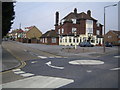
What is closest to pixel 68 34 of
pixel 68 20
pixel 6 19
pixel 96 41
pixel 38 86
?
pixel 68 20

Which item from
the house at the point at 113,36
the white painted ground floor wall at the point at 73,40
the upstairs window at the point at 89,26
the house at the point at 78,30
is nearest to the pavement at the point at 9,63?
the white painted ground floor wall at the point at 73,40

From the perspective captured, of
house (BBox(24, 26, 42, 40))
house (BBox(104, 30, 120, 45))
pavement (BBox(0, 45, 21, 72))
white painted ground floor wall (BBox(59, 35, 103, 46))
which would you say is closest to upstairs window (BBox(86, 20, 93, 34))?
white painted ground floor wall (BBox(59, 35, 103, 46))

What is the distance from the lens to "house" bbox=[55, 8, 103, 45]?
2085 inches

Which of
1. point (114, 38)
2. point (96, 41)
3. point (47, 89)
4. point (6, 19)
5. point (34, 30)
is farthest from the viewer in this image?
point (34, 30)

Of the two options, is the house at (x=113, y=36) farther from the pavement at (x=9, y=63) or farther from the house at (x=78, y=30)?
the pavement at (x=9, y=63)

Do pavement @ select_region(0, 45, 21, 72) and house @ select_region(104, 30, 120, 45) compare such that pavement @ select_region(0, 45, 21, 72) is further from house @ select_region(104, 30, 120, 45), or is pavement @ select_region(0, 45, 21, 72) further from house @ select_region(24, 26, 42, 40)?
house @ select_region(24, 26, 42, 40)

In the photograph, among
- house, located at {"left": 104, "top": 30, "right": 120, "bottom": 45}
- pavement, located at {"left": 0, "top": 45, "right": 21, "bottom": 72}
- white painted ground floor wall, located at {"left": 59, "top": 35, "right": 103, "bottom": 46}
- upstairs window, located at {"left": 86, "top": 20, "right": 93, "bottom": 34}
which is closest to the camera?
pavement, located at {"left": 0, "top": 45, "right": 21, "bottom": 72}

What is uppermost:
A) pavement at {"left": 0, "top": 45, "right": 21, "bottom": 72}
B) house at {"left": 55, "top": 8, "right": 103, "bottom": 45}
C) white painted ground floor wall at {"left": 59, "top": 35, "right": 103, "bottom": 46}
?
house at {"left": 55, "top": 8, "right": 103, "bottom": 45}

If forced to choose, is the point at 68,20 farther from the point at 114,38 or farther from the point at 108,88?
the point at 108,88

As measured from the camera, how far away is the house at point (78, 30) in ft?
174

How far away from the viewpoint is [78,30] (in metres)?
55.1

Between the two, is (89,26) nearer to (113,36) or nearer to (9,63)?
(113,36)

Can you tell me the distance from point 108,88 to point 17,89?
380 centimetres

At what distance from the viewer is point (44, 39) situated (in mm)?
64562
